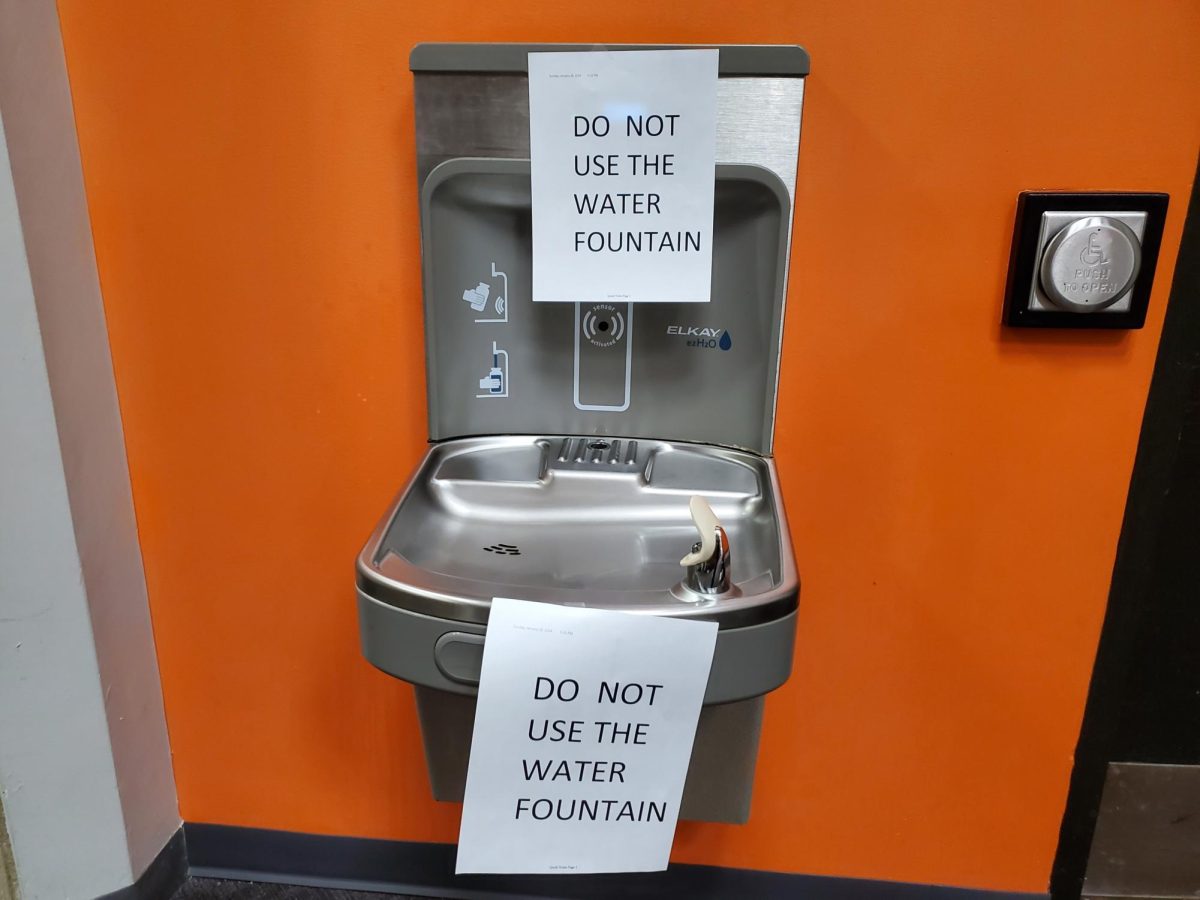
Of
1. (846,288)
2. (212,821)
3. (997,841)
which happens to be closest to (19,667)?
(212,821)

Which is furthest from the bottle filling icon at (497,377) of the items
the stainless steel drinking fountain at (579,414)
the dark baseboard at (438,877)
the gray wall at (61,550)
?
the dark baseboard at (438,877)

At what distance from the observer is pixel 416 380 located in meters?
1.01

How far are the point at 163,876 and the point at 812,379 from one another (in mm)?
1071

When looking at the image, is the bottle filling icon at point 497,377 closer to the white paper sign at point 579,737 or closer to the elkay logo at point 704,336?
→ the elkay logo at point 704,336

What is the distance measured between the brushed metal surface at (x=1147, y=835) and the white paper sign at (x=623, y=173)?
33.7 inches

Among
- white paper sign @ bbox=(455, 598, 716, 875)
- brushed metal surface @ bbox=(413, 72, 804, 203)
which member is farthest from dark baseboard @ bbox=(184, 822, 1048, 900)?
brushed metal surface @ bbox=(413, 72, 804, 203)

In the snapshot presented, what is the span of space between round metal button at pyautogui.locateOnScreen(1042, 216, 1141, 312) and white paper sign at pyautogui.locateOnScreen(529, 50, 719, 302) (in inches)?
14.2

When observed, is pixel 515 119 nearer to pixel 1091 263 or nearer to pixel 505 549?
pixel 505 549

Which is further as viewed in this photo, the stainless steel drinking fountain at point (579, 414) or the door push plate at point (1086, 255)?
Result: the door push plate at point (1086, 255)

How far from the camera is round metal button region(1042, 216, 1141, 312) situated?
0.87 m

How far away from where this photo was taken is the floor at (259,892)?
4.07 ft

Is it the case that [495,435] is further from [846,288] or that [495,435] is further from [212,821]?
[212,821]

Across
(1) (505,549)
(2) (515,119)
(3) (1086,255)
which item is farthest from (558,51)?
(3) (1086,255)

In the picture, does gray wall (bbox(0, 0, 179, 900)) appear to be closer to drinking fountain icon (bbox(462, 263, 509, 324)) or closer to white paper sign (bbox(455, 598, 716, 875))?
drinking fountain icon (bbox(462, 263, 509, 324))
